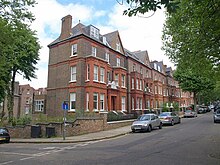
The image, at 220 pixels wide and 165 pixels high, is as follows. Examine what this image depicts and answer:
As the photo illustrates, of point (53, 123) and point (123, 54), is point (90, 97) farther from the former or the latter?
point (123, 54)

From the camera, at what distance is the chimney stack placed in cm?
3156

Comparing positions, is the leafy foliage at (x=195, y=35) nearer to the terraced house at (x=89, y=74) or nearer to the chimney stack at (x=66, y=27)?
the terraced house at (x=89, y=74)

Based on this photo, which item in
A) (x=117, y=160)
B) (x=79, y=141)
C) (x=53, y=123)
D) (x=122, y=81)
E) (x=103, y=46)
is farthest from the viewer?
(x=122, y=81)

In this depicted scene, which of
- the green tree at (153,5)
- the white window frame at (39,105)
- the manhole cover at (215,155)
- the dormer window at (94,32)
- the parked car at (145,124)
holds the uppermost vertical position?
the dormer window at (94,32)

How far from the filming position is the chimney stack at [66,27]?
3156 centimetres

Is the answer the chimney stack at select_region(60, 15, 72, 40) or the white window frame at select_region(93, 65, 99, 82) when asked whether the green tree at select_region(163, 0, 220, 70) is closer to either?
the white window frame at select_region(93, 65, 99, 82)

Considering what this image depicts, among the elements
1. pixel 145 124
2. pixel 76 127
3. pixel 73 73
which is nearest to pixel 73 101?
pixel 73 73

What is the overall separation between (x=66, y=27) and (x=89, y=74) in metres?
8.33

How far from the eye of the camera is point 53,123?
2158 cm

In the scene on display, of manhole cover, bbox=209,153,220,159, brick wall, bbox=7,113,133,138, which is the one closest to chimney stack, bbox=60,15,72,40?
brick wall, bbox=7,113,133,138

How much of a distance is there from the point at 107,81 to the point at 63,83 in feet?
20.0

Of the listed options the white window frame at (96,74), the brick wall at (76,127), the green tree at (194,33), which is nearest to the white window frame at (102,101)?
the white window frame at (96,74)

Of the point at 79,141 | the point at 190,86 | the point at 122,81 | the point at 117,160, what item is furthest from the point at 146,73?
the point at 117,160

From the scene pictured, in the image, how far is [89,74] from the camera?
2842 centimetres
